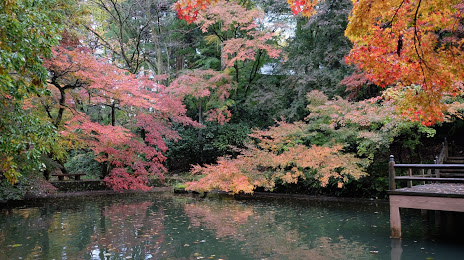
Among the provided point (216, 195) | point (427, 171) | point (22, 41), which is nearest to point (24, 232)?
point (22, 41)

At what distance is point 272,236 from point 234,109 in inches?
461

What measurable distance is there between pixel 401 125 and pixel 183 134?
11288 millimetres

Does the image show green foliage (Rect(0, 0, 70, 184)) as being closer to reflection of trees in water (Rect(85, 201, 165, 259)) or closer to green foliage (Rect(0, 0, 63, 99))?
green foliage (Rect(0, 0, 63, 99))

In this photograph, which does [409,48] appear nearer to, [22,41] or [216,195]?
[22,41]

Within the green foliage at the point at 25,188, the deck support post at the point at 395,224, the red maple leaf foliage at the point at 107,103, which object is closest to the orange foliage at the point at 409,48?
the deck support post at the point at 395,224

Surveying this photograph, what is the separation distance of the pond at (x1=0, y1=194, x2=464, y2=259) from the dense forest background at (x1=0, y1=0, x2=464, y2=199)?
1488 mm

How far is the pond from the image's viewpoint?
5566 millimetres

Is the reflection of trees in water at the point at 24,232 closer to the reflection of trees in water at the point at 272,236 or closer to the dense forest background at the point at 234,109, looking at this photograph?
the dense forest background at the point at 234,109

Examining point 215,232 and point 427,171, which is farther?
point 427,171

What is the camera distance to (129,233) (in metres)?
7.04

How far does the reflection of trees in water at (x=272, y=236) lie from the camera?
5.55 metres

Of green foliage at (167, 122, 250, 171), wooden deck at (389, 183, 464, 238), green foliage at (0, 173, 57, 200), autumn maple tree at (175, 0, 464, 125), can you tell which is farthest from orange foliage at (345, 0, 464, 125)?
green foliage at (0, 173, 57, 200)

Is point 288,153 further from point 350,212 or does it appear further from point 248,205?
point 350,212

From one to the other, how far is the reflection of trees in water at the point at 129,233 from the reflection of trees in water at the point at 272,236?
1128 millimetres
